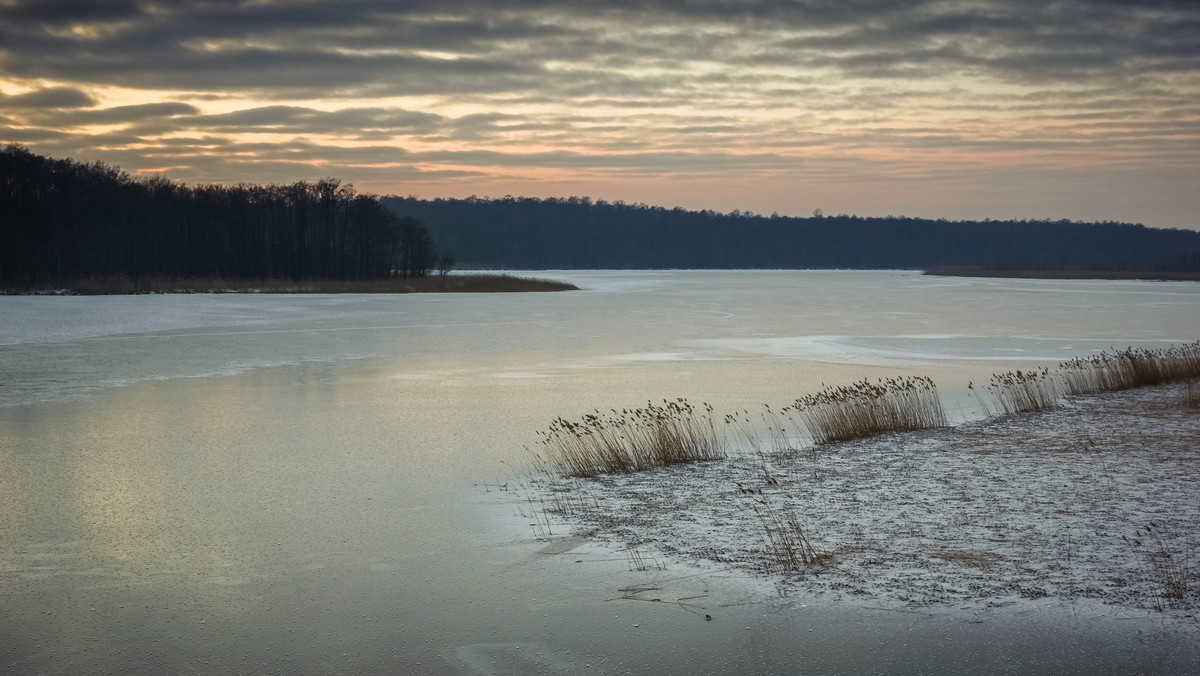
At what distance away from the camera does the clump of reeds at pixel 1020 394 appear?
1507cm

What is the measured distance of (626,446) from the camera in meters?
12.5

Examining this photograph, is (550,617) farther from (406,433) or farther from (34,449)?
(34,449)

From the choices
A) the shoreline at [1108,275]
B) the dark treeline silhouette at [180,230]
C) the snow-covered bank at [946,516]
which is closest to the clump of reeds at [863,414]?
the snow-covered bank at [946,516]

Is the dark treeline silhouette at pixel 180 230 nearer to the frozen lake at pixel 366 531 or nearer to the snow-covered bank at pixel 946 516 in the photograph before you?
the frozen lake at pixel 366 531

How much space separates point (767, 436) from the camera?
13.1 m

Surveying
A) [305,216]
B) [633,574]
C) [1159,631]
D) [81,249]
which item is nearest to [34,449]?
[633,574]

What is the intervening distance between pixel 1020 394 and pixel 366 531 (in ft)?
39.7

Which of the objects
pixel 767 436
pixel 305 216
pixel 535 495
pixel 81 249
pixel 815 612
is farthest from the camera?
pixel 305 216

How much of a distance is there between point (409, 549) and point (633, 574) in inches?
76.7

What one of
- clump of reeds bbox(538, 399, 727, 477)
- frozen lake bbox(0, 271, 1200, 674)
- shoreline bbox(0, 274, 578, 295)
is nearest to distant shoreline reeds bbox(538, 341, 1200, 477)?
clump of reeds bbox(538, 399, 727, 477)

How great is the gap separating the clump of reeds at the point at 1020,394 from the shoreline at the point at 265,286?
4809 cm

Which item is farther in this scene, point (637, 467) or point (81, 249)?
point (81, 249)

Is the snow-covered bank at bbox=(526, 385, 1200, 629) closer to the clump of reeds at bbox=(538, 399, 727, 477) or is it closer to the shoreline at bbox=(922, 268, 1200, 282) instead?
the clump of reeds at bbox=(538, 399, 727, 477)

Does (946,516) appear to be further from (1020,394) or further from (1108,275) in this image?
(1108,275)
